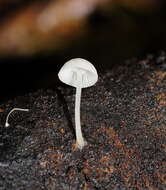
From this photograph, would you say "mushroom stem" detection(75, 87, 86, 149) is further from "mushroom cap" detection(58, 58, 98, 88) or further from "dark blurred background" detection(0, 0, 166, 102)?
"dark blurred background" detection(0, 0, 166, 102)

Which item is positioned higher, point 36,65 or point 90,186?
point 36,65

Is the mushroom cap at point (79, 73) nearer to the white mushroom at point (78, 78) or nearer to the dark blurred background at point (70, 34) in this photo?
the white mushroom at point (78, 78)

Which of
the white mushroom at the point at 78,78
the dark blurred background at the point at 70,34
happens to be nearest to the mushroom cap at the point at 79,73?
the white mushroom at the point at 78,78

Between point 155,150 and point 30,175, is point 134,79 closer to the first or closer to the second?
point 155,150

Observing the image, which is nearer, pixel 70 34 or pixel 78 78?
pixel 78 78

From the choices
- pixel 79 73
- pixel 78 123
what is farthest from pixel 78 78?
pixel 78 123

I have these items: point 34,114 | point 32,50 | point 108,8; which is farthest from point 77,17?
point 34,114

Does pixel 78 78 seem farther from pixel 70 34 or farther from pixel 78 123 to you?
pixel 70 34
